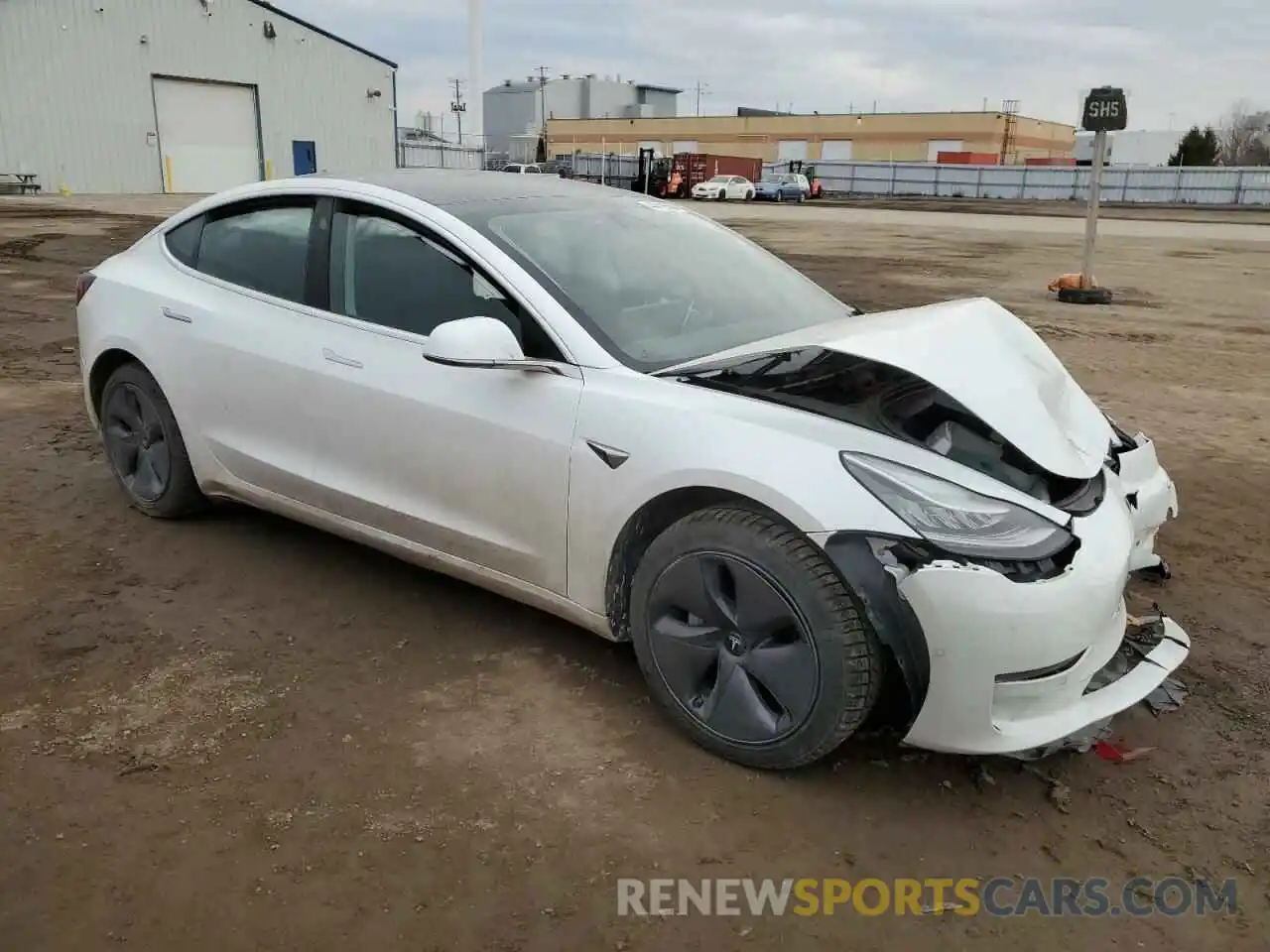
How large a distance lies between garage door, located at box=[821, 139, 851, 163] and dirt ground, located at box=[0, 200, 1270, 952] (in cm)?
8221

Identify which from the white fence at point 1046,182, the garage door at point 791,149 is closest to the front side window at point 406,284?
the white fence at point 1046,182

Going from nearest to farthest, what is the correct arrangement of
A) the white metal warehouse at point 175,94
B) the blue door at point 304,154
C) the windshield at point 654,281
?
the windshield at point 654,281
the white metal warehouse at point 175,94
the blue door at point 304,154

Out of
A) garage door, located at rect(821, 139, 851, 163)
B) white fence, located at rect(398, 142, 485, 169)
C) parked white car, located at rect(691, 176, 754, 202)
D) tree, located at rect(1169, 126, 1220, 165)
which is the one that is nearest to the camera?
parked white car, located at rect(691, 176, 754, 202)

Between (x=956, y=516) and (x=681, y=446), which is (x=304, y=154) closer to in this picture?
(x=681, y=446)

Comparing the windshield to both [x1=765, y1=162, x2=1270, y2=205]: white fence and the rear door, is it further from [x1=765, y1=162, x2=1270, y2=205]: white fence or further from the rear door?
[x1=765, y1=162, x2=1270, y2=205]: white fence

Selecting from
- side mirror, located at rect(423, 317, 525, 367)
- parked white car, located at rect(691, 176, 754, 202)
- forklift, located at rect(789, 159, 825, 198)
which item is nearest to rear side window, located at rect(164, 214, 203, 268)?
side mirror, located at rect(423, 317, 525, 367)

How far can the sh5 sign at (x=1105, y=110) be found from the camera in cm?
1173

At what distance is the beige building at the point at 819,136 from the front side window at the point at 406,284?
7805 cm

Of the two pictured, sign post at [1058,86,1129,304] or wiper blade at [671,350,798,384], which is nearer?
wiper blade at [671,350,798,384]

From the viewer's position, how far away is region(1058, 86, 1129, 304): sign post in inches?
463

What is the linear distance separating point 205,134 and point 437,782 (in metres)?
41.2

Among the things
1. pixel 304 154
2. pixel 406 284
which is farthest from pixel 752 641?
pixel 304 154

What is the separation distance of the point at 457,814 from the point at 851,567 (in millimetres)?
1165

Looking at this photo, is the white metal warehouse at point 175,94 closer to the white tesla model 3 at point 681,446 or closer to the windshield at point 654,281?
the white tesla model 3 at point 681,446
